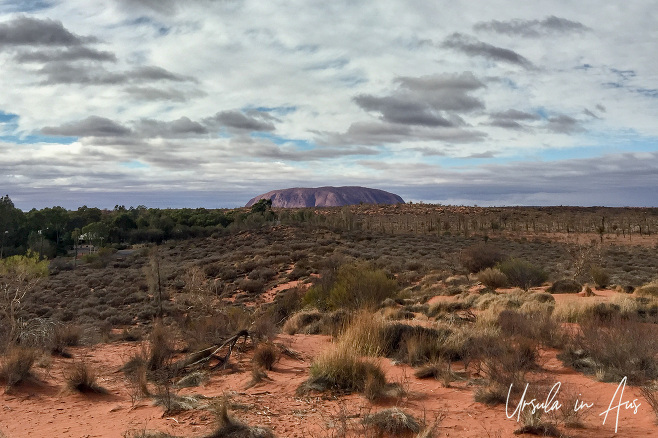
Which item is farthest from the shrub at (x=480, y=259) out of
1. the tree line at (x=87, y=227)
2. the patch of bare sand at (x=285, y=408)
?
the tree line at (x=87, y=227)

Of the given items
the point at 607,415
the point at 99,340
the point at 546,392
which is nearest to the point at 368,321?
the point at 546,392

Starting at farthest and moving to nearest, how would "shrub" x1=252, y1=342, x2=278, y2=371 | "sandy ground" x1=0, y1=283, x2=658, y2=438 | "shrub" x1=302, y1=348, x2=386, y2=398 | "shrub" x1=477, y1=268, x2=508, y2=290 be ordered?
"shrub" x1=477, y1=268, x2=508, y2=290 < "shrub" x1=252, y1=342, x2=278, y2=371 < "shrub" x1=302, y1=348, x2=386, y2=398 < "sandy ground" x1=0, y1=283, x2=658, y2=438

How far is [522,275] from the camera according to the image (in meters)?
23.6

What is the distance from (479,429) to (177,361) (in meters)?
6.19

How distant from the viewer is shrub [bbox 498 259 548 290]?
23.4 metres

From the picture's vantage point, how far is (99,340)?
1555 cm

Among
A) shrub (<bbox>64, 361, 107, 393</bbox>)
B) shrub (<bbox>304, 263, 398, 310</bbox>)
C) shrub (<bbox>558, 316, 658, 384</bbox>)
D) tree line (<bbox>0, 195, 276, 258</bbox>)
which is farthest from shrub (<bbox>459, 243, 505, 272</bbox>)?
tree line (<bbox>0, 195, 276, 258</bbox>)

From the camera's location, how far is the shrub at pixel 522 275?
23.4 m

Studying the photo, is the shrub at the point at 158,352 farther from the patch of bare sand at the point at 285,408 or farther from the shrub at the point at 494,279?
the shrub at the point at 494,279

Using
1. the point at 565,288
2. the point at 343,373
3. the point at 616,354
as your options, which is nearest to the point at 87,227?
the point at 565,288

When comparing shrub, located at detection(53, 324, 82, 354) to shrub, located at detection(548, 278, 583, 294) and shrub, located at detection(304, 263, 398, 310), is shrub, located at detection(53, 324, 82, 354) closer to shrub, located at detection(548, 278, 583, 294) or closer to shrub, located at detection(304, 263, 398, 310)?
shrub, located at detection(304, 263, 398, 310)

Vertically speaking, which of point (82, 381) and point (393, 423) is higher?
point (393, 423)

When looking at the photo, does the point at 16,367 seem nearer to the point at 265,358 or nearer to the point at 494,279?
the point at 265,358

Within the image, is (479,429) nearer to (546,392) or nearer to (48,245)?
(546,392)
